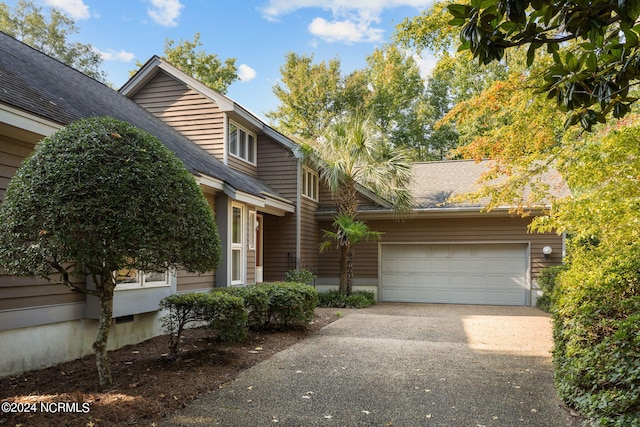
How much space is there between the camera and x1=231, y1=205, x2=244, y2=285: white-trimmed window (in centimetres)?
1005

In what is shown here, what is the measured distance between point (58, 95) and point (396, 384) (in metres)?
6.39

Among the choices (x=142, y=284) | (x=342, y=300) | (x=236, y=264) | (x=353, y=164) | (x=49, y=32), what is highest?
(x=49, y=32)

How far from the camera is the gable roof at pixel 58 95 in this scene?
5598 millimetres

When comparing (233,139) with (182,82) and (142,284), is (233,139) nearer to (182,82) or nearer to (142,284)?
(182,82)

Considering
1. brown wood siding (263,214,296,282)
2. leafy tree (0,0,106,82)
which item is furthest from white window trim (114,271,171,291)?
leafy tree (0,0,106,82)

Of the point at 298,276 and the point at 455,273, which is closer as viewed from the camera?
the point at 298,276

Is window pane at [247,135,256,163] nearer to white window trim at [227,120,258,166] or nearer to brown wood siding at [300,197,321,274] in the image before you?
white window trim at [227,120,258,166]

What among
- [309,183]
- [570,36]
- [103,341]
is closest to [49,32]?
[309,183]

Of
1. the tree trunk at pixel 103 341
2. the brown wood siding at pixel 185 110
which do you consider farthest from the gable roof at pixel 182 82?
the tree trunk at pixel 103 341

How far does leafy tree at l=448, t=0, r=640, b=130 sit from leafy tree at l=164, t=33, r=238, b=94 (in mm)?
26966

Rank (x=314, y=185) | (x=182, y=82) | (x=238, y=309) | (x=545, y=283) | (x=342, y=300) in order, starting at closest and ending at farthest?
(x=238, y=309) → (x=182, y=82) → (x=545, y=283) → (x=342, y=300) → (x=314, y=185)

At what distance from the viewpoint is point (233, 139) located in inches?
489

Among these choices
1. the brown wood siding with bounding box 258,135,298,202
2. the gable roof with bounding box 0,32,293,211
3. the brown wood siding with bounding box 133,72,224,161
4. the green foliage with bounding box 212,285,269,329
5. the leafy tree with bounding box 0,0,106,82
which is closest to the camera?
the gable roof with bounding box 0,32,293,211

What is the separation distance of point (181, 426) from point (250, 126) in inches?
404
